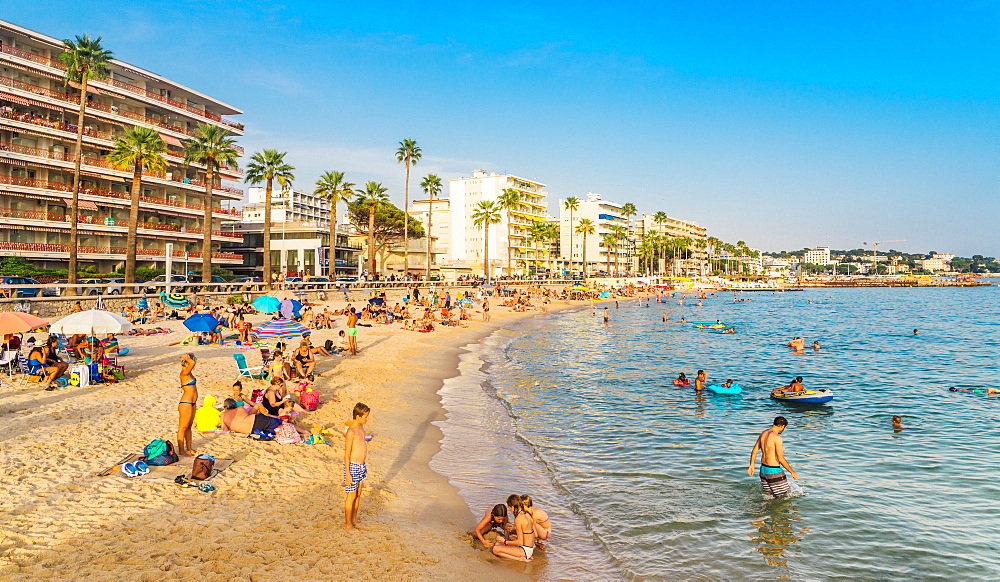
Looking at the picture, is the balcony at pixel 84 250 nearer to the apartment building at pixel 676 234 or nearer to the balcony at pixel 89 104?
the balcony at pixel 89 104

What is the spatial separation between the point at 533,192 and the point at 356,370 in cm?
10800

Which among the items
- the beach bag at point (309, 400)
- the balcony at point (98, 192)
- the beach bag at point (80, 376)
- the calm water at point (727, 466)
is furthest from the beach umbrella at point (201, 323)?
the balcony at point (98, 192)

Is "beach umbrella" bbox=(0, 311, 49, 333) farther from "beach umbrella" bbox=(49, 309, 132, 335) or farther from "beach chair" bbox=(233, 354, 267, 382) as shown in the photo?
"beach chair" bbox=(233, 354, 267, 382)

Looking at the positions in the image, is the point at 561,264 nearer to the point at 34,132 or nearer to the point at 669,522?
the point at 34,132

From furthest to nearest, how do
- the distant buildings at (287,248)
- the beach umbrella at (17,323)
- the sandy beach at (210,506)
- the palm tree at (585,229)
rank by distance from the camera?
the palm tree at (585,229) → the distant buildings at (287,248) → the beach umbrella at (17,323) → the sandy beach at (210,506)

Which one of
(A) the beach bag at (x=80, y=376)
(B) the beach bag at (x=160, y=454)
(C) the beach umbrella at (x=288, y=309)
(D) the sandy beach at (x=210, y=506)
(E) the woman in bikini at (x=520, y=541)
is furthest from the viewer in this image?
(C) the beach umbrella at (x=288, y=309)

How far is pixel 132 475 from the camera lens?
8.99 meters

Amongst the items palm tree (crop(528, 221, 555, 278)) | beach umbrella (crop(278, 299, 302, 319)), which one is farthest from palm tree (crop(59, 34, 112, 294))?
palm tree (crop(528, 221, 555, 278))

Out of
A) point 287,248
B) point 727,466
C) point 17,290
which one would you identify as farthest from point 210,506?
point 287,248

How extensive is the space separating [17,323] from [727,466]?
17228 mm

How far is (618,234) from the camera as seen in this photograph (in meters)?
140

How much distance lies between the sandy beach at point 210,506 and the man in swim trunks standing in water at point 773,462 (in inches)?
214

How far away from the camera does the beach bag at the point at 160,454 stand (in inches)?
376

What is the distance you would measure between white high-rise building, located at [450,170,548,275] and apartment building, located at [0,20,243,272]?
214ft
